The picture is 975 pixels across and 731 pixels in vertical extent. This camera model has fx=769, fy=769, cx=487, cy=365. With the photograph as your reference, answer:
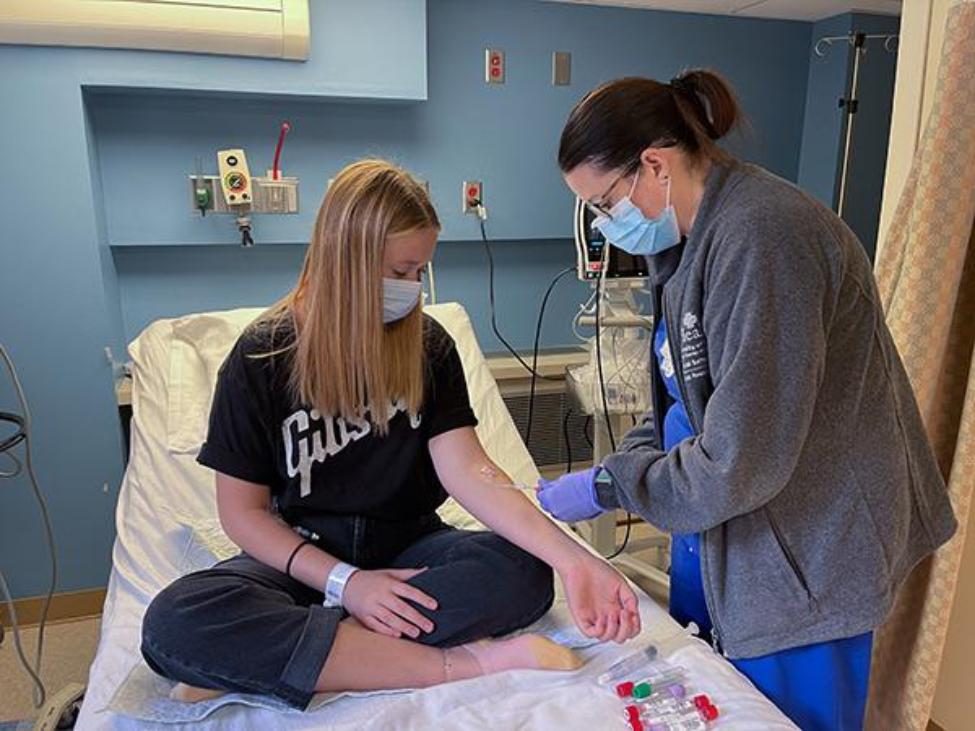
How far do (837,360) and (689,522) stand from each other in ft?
0.93

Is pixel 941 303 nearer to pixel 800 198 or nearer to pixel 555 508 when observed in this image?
pixel 800 198

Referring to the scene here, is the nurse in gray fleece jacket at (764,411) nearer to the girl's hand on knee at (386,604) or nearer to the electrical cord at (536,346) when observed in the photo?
the girl's hand on knee at (386,604)

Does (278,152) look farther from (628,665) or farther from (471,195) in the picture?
(628,665)

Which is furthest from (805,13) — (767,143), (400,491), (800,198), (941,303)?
(400,491)

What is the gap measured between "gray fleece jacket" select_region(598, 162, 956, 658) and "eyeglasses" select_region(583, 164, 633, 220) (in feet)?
0.37

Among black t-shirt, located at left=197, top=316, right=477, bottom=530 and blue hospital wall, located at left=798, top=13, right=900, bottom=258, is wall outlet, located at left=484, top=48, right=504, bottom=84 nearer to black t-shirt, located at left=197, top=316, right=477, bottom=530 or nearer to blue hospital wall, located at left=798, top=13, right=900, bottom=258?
blue hospital wall, located at left=798, top=13, right=900, bottom=258

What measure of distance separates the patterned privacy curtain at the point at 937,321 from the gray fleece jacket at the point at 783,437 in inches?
14.6

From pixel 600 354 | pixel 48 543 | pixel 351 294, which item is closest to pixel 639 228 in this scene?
pixel 351 294

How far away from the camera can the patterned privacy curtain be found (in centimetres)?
137

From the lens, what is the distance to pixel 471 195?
2.72 meters

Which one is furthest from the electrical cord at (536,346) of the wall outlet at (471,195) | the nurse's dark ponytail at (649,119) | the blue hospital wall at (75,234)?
the nurse's dark ponytail at (649,119)

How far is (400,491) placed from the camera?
133 centimetres

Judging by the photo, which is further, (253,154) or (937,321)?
(253,154)

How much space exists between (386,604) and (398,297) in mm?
482
